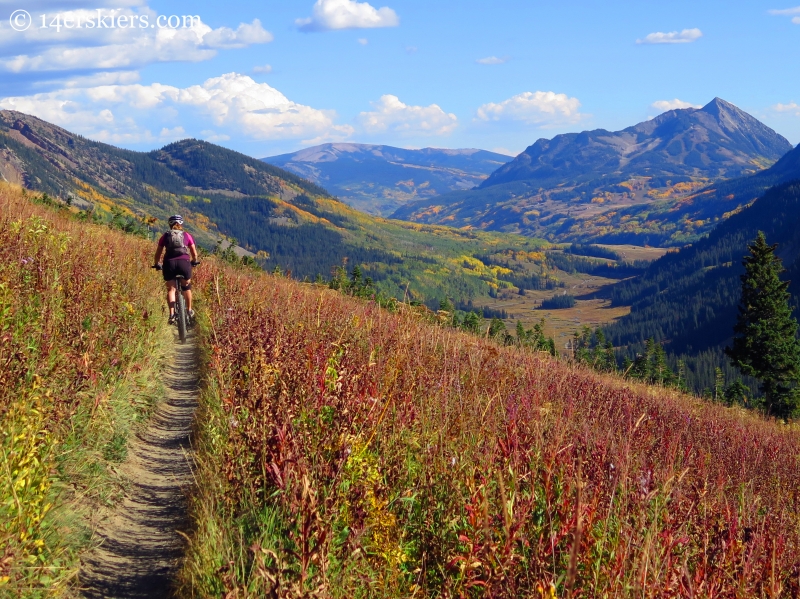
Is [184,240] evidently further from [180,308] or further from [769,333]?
[769,333]

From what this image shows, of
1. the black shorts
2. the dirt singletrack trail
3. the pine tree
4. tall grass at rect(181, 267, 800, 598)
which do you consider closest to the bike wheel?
the black shorts

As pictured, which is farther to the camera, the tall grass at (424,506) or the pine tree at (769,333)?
the pine tree at (769,333)

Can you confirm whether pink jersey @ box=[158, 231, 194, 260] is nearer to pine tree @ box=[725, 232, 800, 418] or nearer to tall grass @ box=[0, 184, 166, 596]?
tall grass @ box=[0, 184, 166, 596]

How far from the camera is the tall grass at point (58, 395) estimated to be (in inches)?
141

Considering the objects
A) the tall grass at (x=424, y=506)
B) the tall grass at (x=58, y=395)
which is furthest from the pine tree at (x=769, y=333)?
the tall grass at (x=58, y=395)

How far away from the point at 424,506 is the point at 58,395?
3.13m

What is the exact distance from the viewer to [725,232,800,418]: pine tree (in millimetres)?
47438

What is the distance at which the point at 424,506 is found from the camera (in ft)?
13.1

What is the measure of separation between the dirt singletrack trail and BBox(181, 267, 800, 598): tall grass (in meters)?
0.34

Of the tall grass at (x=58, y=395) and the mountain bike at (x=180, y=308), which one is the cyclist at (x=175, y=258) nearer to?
the mountain bike at (x=180, y=308)

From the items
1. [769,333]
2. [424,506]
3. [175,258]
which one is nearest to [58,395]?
[424,506]

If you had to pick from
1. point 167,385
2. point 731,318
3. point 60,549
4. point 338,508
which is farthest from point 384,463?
point 731,318

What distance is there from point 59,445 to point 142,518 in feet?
2.79

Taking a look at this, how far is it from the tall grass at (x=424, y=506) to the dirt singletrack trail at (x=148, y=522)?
338 mm
